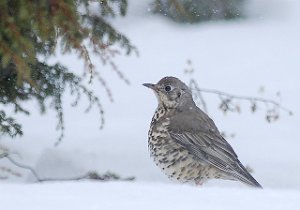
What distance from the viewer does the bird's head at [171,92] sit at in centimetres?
720

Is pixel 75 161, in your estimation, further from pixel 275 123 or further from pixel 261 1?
pixel 261 1

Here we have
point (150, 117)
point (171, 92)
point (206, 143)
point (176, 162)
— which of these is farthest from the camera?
point (150, 117)

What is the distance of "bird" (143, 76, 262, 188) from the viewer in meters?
6.72

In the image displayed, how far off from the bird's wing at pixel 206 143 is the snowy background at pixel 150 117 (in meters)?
0.23

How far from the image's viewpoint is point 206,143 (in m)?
6.90

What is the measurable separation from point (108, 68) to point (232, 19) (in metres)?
2.60

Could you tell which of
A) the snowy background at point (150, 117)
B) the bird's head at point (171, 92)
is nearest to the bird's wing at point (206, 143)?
the bird's head at point (171, 92)

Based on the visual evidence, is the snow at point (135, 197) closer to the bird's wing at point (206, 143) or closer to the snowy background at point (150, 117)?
the snowy background at point (150, 117)

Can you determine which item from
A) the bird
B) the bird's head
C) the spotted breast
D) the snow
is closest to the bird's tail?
the bird

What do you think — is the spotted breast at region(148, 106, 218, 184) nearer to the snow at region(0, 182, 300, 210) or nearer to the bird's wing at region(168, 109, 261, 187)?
the bird's wing at region(168, 109, 261, 187)

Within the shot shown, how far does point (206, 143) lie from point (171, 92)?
0.54m

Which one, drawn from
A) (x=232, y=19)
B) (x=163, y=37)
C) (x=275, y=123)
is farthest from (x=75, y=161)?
(x=232, y=19)

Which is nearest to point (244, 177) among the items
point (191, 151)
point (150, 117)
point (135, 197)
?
point (191, 151)

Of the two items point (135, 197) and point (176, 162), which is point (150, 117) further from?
point (135, 197)
